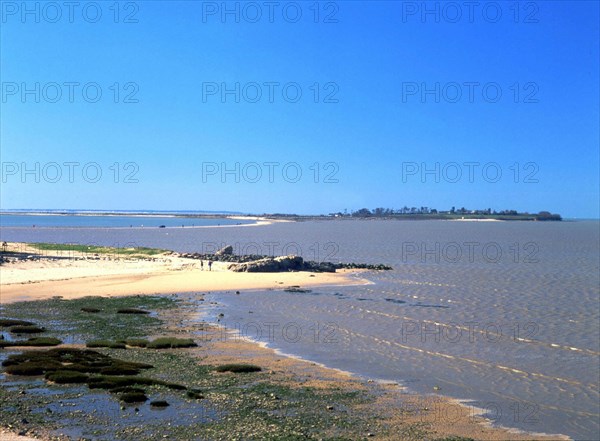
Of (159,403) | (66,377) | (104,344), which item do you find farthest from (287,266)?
(159,403)

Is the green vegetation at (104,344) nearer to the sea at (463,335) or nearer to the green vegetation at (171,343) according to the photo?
the green vegetation at (171,343)

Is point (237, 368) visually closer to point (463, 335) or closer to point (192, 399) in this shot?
point (192, 399)

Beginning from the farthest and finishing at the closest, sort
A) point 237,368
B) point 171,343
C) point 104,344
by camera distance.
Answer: point 171,343 → point 104,344 → point 237,368

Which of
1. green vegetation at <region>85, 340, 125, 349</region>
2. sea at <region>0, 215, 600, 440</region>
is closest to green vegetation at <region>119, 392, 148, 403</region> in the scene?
green vegetation at <region>85, 340, 125, 349</region>

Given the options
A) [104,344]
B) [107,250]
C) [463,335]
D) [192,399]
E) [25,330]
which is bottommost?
[463,335]

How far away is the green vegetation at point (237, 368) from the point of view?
18602 millimetres

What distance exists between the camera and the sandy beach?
14781 millimetres

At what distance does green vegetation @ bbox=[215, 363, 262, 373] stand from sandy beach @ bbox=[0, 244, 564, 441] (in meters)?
0.55

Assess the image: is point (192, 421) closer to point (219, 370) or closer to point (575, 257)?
point (219, 370)

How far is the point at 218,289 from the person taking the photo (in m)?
41.2

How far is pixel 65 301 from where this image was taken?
34062mm

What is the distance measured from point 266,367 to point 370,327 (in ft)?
29.3

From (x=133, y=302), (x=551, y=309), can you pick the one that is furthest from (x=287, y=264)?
(x=551, y=309)

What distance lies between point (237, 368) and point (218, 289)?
22.8 m
